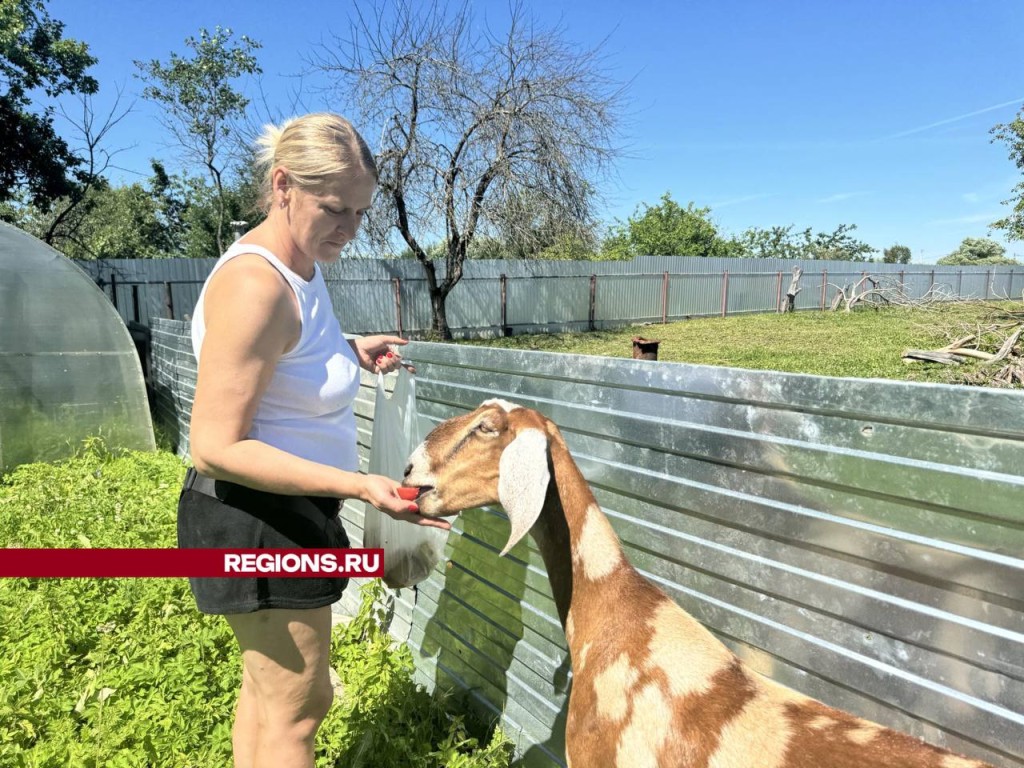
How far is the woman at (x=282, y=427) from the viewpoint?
1.44 m

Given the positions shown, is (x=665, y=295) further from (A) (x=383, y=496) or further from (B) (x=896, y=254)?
(B) (x=896, y=254)

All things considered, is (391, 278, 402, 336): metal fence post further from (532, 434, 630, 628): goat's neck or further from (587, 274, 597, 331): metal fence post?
(532, 434, 630, 628): goat's neck

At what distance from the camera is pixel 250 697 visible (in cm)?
181

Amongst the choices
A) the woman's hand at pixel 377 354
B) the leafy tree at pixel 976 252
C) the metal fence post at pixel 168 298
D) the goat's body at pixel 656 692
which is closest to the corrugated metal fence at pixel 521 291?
the metal fence post at pixel 168 298

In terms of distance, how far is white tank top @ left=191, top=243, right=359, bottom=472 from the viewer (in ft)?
5.13

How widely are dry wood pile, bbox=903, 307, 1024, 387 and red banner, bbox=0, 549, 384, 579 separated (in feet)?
30.1

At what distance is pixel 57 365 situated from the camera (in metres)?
6.94

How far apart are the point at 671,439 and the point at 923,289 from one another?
140 ft

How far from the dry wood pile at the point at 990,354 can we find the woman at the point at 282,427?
9.15 meters

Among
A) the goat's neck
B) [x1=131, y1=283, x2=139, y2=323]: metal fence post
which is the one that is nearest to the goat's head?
the goat's neck

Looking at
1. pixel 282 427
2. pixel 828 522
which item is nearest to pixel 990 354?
pixel 828 522

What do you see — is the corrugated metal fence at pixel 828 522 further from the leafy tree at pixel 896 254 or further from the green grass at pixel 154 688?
the leafy tree at pixel 896 254

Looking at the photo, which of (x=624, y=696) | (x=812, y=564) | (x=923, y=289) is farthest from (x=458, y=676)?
(x=923, y=289)

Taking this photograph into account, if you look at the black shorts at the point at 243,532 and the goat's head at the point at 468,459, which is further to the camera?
the goat's head at the point at 468,459
